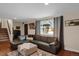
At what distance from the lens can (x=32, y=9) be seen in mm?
1378

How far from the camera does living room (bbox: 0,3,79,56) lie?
1344 millimetres

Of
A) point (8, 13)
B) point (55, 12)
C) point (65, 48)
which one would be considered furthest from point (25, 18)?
point (65, 48)

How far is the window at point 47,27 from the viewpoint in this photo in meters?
1.44

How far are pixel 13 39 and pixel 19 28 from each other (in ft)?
0.72

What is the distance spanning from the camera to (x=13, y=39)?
4.78 feet

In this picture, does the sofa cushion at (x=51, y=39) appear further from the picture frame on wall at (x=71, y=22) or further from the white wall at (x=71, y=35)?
the picture frame on wall at (x=71, y=22)

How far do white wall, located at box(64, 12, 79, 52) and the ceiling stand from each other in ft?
0.31

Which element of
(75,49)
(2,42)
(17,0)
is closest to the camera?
(17,0)

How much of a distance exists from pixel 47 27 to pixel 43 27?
3.0 inches

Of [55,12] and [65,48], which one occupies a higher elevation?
[55,12]

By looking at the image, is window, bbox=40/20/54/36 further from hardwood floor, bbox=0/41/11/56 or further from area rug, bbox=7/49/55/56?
hardwood floor, bbox=0/41/11/56

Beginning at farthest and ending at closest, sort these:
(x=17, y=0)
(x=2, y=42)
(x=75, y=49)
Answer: (x=2, y=42), (x=75, y=49), (x=17, y=0)

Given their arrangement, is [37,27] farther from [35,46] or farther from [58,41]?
[58,41]


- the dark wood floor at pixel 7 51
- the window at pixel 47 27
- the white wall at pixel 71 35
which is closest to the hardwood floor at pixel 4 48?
the dark wood floor at pixel 7 51
